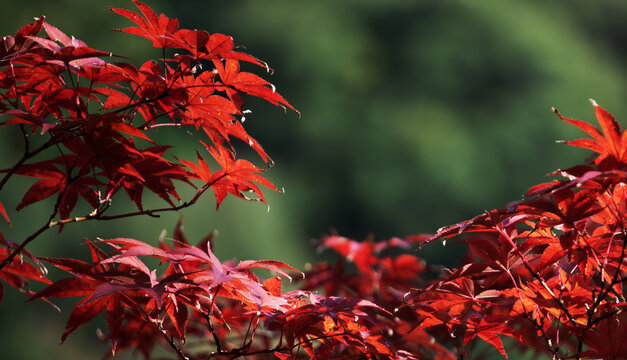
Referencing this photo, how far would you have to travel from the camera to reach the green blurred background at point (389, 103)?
14.3ft

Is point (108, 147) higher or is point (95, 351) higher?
point (108, 147)

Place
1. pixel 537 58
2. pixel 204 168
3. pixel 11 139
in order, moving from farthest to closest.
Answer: pixel 537 58 < pixel 11 139 < pixel 204 168

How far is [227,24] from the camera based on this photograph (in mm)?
5117

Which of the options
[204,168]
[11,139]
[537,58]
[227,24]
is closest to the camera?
[204,168]

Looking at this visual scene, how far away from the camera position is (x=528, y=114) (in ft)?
17.4

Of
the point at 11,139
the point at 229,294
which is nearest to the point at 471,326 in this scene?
the point at 229,294

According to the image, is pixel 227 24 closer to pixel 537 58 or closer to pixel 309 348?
pixel 537 58

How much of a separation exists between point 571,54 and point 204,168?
5.72 m

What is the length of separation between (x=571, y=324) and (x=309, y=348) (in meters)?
0.33

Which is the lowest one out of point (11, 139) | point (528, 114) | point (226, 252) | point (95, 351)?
point (95, 351)

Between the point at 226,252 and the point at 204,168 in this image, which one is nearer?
the point at 204,168

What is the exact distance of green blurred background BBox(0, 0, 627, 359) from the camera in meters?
4.36

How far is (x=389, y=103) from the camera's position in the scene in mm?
5434

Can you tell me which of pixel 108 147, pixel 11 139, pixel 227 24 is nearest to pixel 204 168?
pixel 108 147
